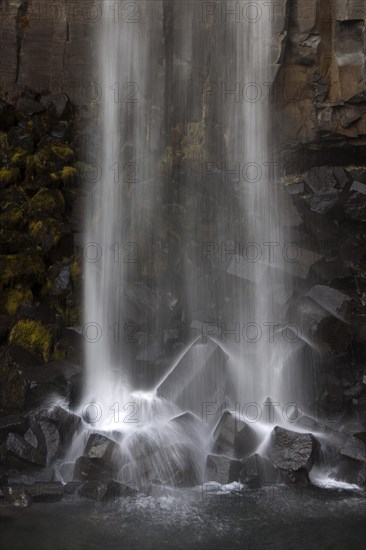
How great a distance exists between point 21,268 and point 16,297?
2.41 feet

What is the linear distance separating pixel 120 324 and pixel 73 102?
716 cm

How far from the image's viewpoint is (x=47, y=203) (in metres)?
15.3

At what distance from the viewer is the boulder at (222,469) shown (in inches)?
397

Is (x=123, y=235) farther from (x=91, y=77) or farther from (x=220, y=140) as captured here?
(x=91, y=77)

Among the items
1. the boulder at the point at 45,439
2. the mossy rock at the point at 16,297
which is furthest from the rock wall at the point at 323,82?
the boulder at the point at 45,439

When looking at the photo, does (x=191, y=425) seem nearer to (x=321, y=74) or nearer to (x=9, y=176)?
(x=9, y=176)

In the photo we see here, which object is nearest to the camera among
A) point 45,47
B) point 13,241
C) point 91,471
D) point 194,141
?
point 91,471

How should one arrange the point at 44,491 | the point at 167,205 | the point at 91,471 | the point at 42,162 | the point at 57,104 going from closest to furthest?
the point at 44,491
the point at 91,471
the point at 42,162
the point at 167,205
the point at 57,104

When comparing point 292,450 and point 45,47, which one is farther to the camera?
point 45,47

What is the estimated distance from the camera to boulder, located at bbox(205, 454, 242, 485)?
10.1 m

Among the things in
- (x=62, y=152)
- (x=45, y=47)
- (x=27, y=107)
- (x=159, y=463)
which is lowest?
(x=159, y=463)

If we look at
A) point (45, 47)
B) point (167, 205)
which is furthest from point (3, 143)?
point (167, 205)

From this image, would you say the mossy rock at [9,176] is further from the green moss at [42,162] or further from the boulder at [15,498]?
the boulder at [15,498]

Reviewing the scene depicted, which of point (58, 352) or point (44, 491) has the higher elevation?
point (58, 352)
